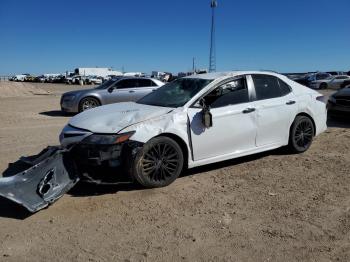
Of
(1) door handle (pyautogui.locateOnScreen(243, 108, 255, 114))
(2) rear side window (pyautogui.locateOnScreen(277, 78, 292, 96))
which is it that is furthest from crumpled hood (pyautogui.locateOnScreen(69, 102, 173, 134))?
(2) rear side window (pyautogui.locateOnScreen(277, 78, 292, 96))

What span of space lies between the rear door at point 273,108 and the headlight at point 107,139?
2.33 m

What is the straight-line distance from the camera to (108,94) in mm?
14195

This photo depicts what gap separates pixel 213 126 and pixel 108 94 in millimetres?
9220

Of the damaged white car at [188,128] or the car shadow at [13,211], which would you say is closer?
the car shadow at [13,211]

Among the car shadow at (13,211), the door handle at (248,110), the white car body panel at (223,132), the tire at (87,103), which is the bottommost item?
the car shadow at (13,211)

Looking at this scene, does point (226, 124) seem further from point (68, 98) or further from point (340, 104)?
point (68, 98)

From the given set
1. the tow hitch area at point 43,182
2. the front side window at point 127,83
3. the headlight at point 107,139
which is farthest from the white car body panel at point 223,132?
the front side window at point 127,83

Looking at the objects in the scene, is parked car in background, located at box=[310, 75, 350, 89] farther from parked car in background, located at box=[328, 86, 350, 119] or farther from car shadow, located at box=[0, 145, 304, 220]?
car shadow, located at box=[0, 145, 304, 220]

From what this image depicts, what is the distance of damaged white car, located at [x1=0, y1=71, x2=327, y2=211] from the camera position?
4.87 m

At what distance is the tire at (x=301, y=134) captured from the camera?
677 centimetres

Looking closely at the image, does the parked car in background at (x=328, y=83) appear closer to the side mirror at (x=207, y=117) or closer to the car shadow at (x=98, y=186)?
the side mirror at (x=207, y=117)

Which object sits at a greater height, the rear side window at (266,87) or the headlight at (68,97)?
the rear side window at (266,87)

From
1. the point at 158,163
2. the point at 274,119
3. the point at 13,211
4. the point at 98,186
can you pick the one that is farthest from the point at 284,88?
the point at 13,211

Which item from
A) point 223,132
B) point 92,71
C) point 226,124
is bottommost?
point 92,71
